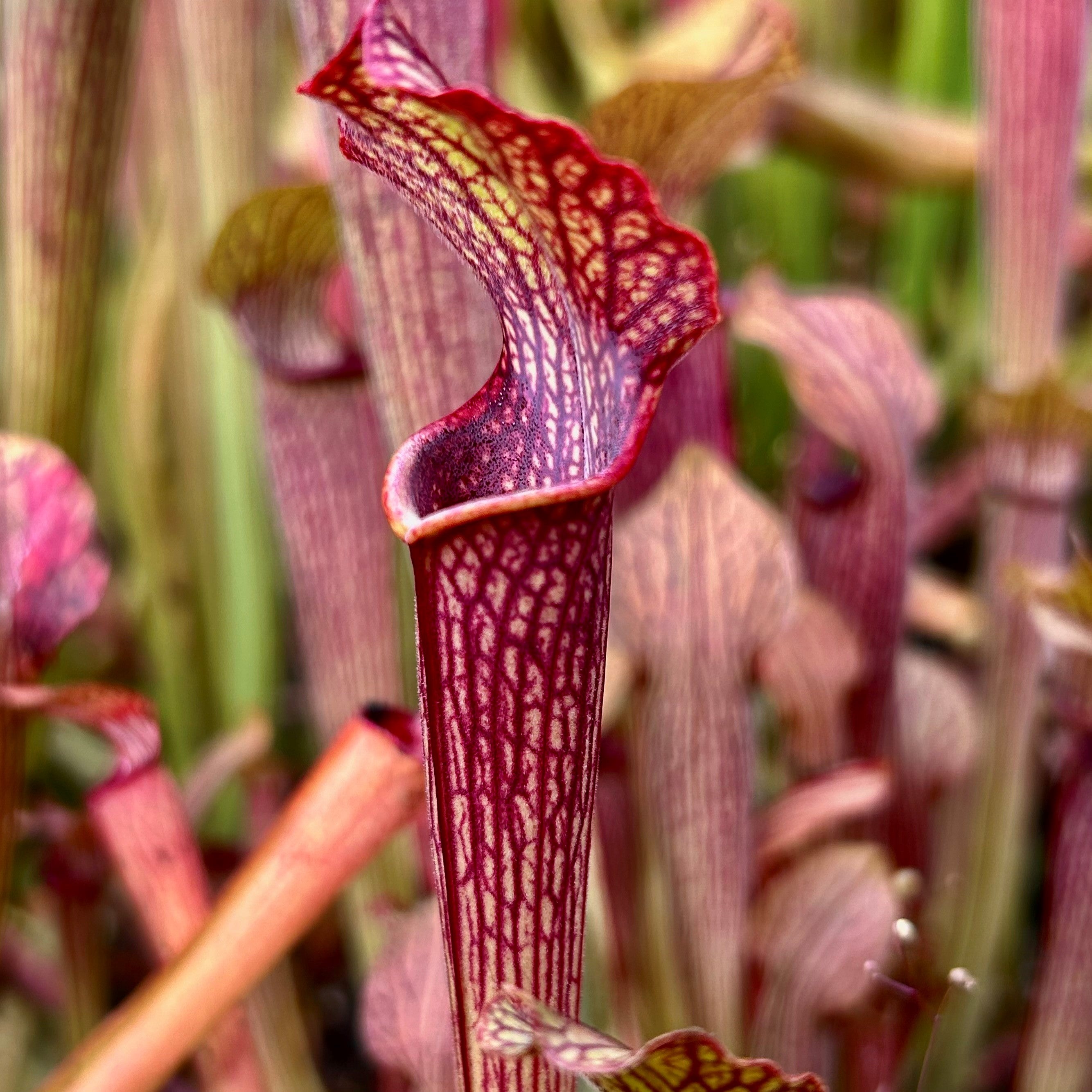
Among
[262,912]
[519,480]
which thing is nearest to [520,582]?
[519,480]

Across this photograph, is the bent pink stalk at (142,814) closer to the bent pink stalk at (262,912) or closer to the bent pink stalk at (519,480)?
the bent pink stalk at (262,912)

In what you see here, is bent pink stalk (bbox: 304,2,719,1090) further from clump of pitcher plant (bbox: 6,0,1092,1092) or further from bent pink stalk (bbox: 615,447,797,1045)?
bent pink stalk (bbox: 615,447,797,1045)

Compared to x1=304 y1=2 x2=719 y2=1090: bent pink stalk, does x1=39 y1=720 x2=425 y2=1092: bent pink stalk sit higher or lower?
lower

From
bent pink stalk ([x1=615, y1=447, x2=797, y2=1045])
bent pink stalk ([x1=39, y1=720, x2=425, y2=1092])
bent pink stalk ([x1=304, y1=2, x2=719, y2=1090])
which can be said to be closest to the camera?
bent pink stalk ([x1=304, y1=2, x2=719, y2=1090])

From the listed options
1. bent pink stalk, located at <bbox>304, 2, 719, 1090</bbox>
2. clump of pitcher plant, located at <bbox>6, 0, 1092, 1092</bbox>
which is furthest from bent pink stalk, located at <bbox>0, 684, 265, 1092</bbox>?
bent pink stalk, located at <bbox>304, 2, 719, 1090</bbox>

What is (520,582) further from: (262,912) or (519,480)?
(262,912)

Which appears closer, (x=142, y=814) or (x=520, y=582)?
(x=520, y=582)

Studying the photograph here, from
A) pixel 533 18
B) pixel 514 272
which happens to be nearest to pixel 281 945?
pixel 514 272

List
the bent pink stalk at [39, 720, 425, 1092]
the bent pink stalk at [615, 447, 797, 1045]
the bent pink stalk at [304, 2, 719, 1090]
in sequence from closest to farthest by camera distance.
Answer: the bent pink stalk at [304, 2, 719, 1090] → the bent pink stalk at [39, 720, 425, 1092] → the bent pink stalk at [615, 447, 797, 1045]

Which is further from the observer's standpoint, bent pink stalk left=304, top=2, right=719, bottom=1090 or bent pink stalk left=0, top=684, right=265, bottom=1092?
bent pink stalk left=0, top=684, right=265, bottom=1092
